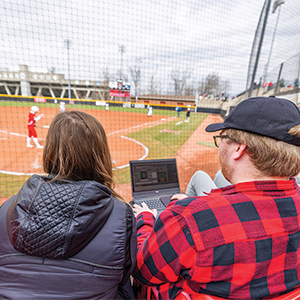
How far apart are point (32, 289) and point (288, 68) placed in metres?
6.62

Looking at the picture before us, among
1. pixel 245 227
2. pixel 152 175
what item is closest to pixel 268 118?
pixel 245 227

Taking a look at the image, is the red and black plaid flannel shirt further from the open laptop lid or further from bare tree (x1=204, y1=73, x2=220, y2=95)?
bare tree (x1=204, y1=73, x2=220, y2=95)

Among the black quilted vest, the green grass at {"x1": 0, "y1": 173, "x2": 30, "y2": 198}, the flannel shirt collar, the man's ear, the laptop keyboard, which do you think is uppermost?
the man's ear

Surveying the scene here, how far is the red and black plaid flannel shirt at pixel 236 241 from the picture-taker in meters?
0.65

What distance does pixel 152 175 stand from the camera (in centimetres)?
224

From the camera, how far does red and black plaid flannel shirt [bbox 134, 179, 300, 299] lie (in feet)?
2.12

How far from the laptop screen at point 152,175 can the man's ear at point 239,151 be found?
1463 millimetres

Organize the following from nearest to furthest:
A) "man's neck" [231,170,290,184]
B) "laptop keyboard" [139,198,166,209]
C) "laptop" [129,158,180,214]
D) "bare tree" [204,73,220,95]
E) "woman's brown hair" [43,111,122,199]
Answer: "man's neck" [231,170,290,184] < "woman's brown hair" [43,111,122,199] < "laptop keyboard" [139,198,166,209] < "laptop" [129,158,180,214] < "bare tree" [204,73,220,95]

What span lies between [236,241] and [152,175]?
1.62m

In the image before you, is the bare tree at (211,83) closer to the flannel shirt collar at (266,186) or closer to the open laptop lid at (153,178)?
the open laptop lid at (153,178)

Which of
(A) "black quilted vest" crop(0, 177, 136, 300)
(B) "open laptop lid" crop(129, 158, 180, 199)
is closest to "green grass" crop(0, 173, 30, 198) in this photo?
(B) "open laptop lid" crop(129, 158, 180, 199)

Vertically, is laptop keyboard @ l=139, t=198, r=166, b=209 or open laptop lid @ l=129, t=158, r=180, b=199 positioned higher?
open laptop lid @ l=129, t=158, r=180, b=199

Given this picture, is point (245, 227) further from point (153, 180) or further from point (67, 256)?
point (153, 180)

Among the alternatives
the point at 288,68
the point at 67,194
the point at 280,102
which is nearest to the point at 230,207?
the point at 280,102
